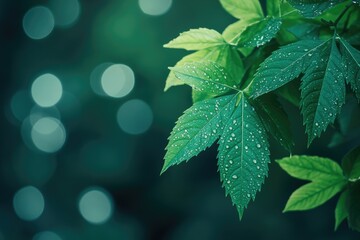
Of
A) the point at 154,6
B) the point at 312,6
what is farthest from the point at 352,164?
the point at 154,6

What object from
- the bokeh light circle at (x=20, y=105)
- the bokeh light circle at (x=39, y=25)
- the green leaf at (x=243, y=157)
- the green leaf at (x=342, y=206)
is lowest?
the bokeh light circle at (x=20, y=105)

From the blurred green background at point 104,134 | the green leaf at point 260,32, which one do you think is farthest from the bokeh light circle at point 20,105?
the green leaf at point 260,32

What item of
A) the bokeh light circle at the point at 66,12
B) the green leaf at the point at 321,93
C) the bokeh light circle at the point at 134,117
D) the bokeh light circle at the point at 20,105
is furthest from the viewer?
the bokeh light circle at the point at 20,105

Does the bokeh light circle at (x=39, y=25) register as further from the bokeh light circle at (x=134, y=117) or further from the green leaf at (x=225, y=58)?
the green leaf at (x=225, y=58)

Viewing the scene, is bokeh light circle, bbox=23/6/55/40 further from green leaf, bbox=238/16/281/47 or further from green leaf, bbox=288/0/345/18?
green leaf, bbox=288/0/345/18

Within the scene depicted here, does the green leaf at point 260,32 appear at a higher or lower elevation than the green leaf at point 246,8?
lower

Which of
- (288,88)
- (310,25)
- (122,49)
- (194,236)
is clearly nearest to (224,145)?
(288,88)
